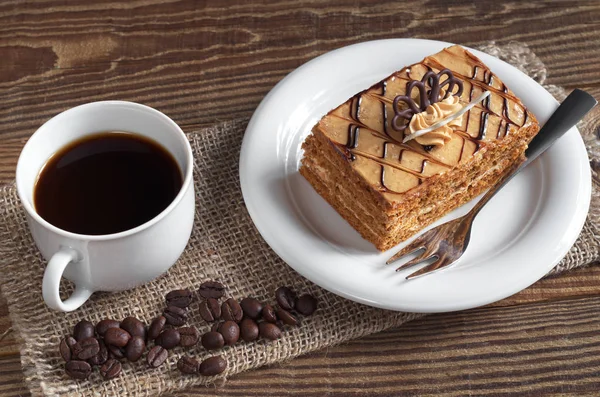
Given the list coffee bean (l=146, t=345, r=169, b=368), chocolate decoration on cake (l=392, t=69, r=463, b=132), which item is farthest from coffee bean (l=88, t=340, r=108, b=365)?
chocolate decoration on cake (l=392, t=69, r=463, b=132)

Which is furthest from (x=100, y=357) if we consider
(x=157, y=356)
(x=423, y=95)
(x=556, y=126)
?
(x=556, y=126)

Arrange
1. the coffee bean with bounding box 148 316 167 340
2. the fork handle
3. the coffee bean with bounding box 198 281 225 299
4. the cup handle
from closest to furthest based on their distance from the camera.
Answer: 1. the cup handle
2. the coffee bean with bounding box 148 316 167 340
3. the coffee bean with bounding box 198 281 225 299
4. the fork handle

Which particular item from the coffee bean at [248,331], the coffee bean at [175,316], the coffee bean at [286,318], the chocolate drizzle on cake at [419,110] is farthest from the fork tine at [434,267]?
the coffee bean at [175,316]

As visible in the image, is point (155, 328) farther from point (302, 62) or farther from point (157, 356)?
point (302, 62)

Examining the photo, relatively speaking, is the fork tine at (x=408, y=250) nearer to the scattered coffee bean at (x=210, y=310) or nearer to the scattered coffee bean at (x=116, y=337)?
the scattered coffee bean at (x=210, y=310)

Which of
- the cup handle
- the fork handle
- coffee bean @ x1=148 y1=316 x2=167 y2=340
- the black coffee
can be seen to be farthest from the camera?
the fork handle

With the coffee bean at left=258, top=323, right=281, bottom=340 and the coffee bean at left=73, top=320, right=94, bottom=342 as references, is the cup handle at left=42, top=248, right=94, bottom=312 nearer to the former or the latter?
the coffee bean at left=73, top=320, right=94, bottom=342
